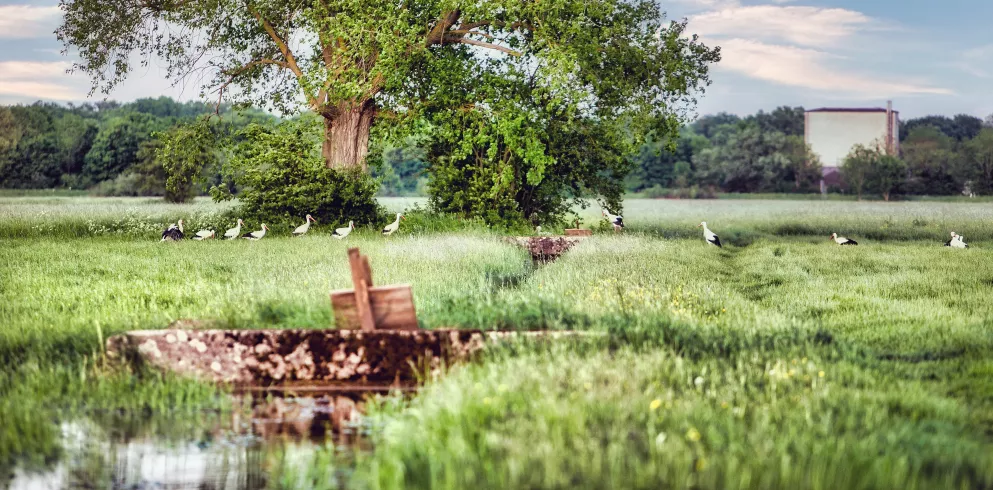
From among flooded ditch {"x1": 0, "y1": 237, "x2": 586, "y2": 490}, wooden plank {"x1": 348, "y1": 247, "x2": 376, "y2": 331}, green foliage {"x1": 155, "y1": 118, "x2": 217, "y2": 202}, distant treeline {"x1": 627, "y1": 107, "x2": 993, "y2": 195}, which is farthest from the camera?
distant treeline {"x1": 627, "y1": 107, "x2": 993, "y2": 195}

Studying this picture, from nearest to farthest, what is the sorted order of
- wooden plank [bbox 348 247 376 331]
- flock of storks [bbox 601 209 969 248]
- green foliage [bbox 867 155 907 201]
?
wooden plank [bbox 348 247 376 331] → flock of storks [bbox 601 209 969 248] → green foliage [bbox 867 155 907 201]

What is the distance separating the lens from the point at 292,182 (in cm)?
2798

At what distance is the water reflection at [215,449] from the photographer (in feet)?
21.5

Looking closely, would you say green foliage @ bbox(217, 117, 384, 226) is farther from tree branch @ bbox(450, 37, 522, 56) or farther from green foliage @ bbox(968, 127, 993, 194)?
green foliage @ bbox(968, 127, 993, 194)

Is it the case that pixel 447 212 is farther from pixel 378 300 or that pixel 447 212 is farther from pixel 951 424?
pixel 951 424

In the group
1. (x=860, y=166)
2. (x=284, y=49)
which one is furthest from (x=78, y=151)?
(x=860, y=166)

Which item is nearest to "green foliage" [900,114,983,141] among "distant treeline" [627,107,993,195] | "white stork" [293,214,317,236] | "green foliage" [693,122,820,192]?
"distant treeline" [627,107,993,195]

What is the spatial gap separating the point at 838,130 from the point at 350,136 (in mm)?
88188

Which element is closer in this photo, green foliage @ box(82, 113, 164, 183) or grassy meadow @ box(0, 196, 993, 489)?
grassy meadow @ box(0, 196, 993, 489)

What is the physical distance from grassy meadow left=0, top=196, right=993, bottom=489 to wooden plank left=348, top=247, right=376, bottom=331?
1.05 m

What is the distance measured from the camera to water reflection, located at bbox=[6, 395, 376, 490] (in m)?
6.54

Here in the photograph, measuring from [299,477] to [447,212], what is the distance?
23.6 m

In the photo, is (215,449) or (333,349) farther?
(333,349)

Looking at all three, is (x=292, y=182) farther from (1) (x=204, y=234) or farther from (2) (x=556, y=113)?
(2) (x=556, y=113)
